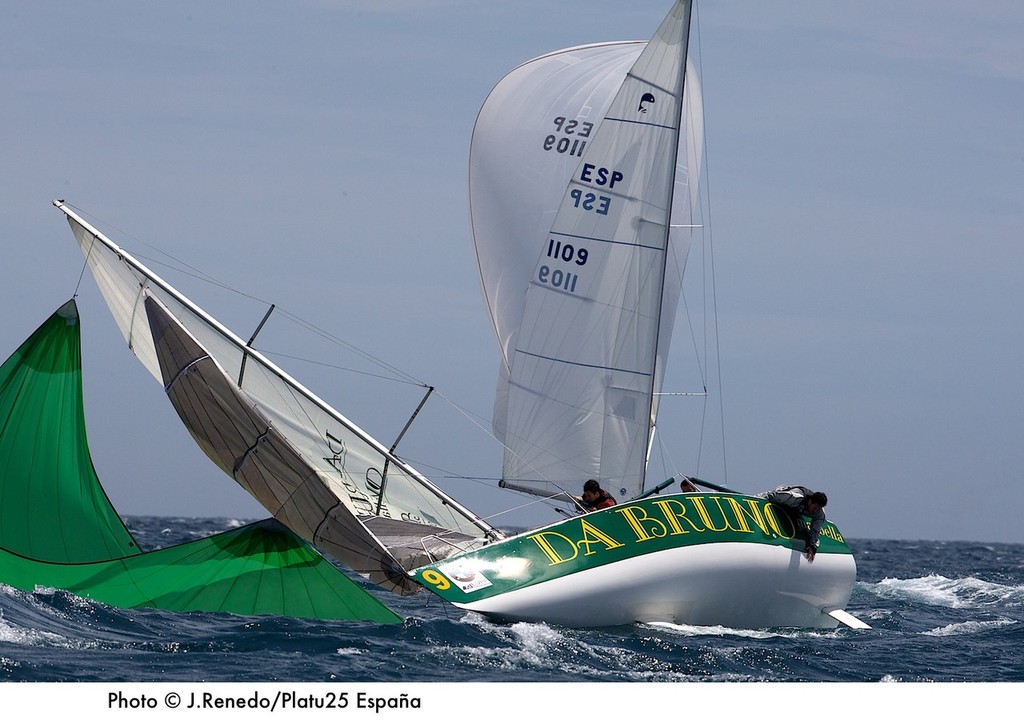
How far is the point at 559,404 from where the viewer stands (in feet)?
55.7

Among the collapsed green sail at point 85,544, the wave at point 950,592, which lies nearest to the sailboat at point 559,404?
the collapsed green sail at point 85,544

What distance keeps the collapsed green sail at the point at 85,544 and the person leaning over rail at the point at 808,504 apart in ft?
16.6

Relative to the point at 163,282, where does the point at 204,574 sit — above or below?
below

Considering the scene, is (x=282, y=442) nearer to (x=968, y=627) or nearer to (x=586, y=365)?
(x=586, y=365)

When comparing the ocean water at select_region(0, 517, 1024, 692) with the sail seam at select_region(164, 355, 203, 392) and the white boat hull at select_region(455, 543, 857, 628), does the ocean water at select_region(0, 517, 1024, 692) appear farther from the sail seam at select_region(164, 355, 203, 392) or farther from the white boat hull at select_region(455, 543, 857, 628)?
the sail seam at select_region(164, 355, 203, 392)

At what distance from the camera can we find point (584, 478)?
17000mm

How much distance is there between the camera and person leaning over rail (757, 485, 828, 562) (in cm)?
1570

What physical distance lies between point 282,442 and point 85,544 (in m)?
3.43

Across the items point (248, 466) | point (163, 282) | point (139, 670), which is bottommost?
point (139, 670)

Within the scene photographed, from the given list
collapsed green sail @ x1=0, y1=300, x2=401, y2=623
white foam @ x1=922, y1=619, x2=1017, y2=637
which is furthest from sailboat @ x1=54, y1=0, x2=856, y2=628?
white foam @ x1=922, y1=619, x2=1017, y2=637

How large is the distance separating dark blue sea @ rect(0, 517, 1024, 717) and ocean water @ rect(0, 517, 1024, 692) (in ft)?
0.06

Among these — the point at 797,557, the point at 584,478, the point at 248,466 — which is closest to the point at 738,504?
the point at 797,557

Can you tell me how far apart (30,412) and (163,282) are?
2.30 m

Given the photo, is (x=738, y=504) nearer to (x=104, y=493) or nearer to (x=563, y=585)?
(x=563, y=585)
